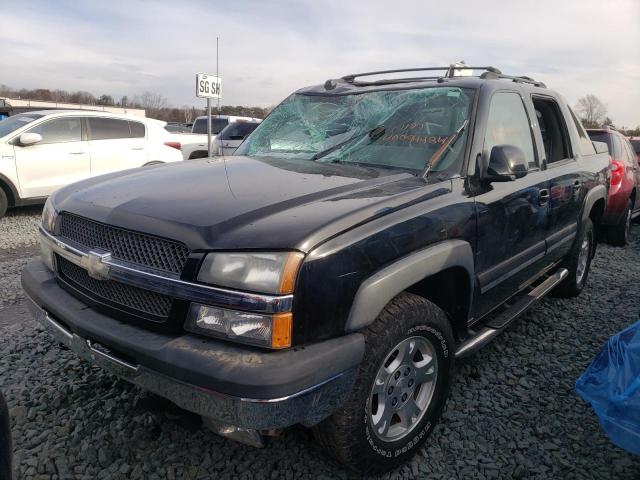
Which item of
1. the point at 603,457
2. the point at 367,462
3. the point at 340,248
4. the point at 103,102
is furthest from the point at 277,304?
the point at 103,102

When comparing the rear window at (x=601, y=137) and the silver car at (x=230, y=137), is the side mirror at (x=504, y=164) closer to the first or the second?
the rear window at (x=601, y=137)

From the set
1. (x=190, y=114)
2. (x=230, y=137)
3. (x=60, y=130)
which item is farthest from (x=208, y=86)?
(x=190, y=114)

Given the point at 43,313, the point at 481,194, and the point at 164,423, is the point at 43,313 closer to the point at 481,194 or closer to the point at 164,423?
the point at 164,423

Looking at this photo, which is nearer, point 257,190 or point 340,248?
point 340,248

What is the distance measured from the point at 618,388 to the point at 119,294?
2.28 m

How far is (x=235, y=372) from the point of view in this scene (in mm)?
1557

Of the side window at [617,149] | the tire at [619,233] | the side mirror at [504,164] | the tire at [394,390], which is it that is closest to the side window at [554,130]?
the side mirror at [504,164]

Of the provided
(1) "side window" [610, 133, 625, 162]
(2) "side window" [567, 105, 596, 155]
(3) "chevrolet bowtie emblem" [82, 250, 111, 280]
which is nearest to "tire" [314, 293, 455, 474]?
(3) "chevrolet bowtie emblem" [82, 250, 111, 280]

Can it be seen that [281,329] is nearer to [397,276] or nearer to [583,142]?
[397,276]

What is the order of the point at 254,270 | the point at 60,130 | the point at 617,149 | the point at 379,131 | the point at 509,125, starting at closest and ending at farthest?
the point at 254,270 < the point at 379,131 < the point at 509,125 < the point at 617,149 < the point at 60,130

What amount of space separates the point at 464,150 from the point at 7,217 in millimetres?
7662

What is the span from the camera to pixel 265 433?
1.78 m

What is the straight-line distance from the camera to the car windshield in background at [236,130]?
1100cm

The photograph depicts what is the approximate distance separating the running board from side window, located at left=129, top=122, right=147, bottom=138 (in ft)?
24.4
